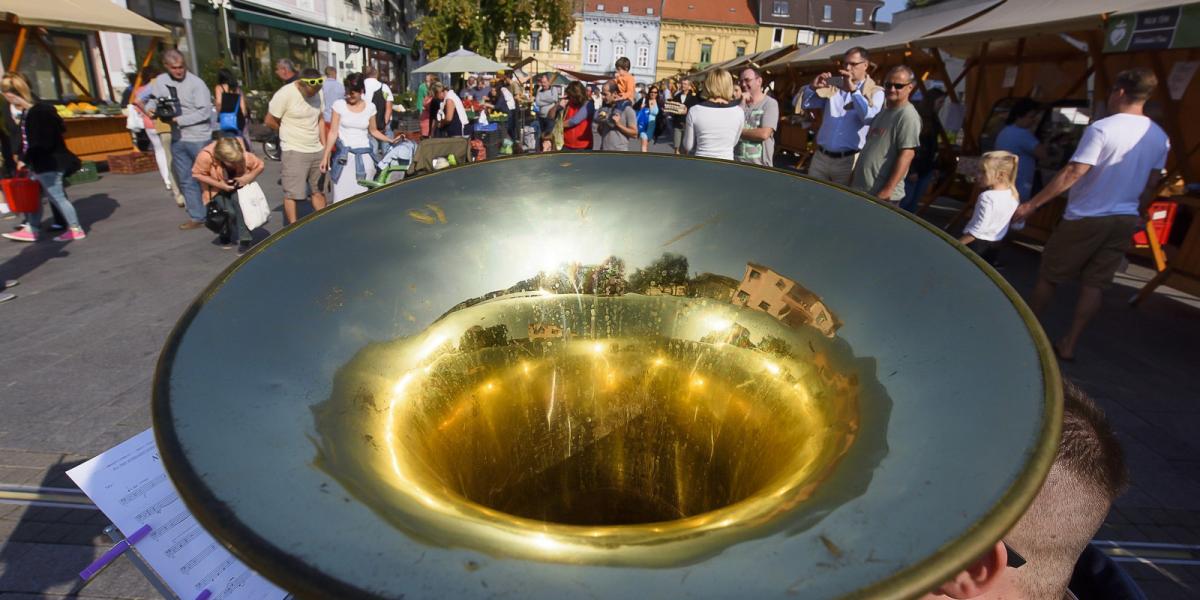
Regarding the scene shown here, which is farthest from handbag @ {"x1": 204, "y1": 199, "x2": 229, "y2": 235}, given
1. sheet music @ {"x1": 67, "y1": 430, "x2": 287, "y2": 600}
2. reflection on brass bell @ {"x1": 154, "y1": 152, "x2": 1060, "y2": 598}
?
sheet music @ {"x1": 67, "y1": 430, "x2": 287, "y2": 600}

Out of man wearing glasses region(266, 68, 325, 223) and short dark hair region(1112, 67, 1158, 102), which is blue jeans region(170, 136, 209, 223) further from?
short dark hair region(1112, 67, 1158, 102)

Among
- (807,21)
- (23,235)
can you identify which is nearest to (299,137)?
(23,235)

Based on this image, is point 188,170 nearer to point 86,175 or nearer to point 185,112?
point 185,112

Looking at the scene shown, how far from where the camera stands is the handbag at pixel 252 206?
4.69m

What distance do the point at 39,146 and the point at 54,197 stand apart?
436 mm

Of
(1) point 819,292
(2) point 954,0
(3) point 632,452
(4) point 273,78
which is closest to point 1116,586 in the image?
(1) point 819,292

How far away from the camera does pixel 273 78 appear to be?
45.7 feet

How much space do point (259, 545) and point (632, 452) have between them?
3.11 feet

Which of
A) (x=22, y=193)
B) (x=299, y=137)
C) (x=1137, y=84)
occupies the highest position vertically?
(x=1137, y=84)

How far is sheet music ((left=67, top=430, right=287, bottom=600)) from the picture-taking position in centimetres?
93

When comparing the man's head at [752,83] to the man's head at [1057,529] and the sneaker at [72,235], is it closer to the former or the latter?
the man's head at [1057,529]

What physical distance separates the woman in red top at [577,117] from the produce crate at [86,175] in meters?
5.71

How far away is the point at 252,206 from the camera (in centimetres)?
472

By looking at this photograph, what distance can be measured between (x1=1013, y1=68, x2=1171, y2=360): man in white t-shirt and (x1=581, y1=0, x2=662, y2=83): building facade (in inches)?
1961
